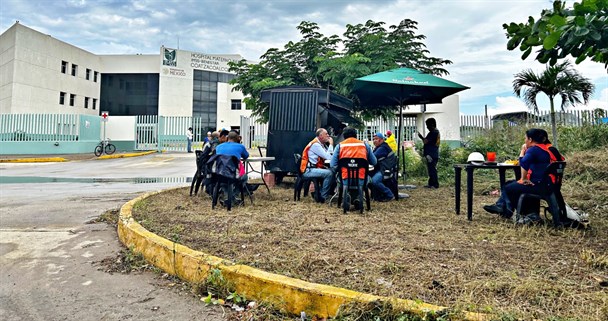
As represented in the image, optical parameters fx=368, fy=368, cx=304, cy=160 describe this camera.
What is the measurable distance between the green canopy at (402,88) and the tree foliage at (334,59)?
2141 millimetres

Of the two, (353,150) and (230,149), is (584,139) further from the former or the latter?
(230,149)

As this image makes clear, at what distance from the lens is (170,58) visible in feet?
121

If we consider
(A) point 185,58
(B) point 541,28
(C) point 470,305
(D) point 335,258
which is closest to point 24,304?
(D) point 335,258

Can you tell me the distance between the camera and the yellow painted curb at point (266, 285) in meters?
2.29

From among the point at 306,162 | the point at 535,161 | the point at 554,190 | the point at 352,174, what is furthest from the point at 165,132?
the point at 554,190

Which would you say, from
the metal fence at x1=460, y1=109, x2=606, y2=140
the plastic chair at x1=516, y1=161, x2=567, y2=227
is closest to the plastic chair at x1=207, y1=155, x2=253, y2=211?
the plastic chair at x1=516, y1=161, x2=567, y2=227

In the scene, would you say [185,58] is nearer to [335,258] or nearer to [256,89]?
[256,89]

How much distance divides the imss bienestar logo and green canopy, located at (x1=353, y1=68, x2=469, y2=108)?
32295 mm

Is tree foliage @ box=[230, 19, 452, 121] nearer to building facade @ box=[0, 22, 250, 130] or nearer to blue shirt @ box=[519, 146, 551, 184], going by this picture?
blue shirt @ box=[519, 146, 551, 184]

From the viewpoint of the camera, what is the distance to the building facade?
99.7 ft

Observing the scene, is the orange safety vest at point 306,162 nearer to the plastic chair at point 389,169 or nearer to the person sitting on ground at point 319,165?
the person sitting on ground at point 319,165

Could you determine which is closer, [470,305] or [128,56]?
[470,305]

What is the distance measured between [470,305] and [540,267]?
1.13m

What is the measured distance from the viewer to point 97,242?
434 cm
